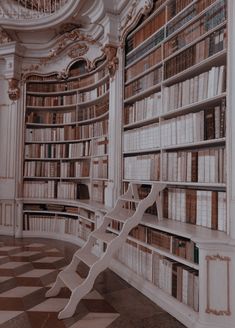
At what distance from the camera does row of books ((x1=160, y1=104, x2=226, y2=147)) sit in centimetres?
243

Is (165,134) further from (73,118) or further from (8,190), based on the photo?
(8,190)

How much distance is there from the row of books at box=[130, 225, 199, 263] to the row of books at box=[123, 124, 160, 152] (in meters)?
0.86

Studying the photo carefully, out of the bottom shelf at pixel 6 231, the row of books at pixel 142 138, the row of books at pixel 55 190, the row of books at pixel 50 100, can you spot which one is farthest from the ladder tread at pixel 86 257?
the row of books at pixel 50 100

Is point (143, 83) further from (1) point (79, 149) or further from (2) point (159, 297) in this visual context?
(2) point (159, 297)

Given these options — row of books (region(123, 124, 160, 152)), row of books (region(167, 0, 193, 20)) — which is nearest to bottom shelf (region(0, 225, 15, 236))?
row of books (region(123, 124, 160, 152))

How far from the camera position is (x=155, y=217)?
3076mm

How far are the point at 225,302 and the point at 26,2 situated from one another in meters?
5.25

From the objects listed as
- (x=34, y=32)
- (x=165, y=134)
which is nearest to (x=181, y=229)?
(x=165, y=134)

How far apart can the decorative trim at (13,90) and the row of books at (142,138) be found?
272 cm

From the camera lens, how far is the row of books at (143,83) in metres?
3.28

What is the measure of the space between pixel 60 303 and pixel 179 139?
1.76 meters

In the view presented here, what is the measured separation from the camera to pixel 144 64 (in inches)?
140

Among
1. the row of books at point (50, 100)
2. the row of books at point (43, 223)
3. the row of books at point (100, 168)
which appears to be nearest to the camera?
the row of books at point (100, 168)

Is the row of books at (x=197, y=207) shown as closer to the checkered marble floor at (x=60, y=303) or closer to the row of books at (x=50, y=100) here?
the checkered marble floor at (x=60, y=303)
